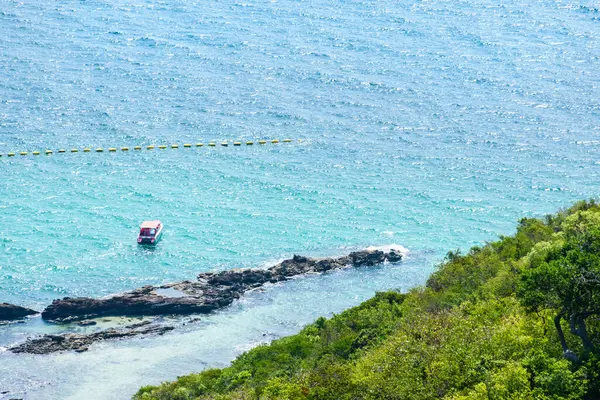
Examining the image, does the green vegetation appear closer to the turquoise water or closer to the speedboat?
the turquoise water

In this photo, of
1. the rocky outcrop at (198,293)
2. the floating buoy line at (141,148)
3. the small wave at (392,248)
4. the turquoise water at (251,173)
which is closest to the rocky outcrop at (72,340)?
the turquoise water at (251,173)

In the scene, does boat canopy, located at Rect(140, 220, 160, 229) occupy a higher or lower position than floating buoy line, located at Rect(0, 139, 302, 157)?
lower

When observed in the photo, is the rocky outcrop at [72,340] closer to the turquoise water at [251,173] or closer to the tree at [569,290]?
the turquoise water at [251,173]

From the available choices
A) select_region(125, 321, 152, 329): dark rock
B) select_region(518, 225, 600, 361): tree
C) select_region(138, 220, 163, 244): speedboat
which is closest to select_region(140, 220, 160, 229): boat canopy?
select_region(138, 220, 163, 244): speedboat

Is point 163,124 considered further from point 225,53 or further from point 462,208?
point 462,208

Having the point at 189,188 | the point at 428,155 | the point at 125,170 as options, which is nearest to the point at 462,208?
the point at 428,155
